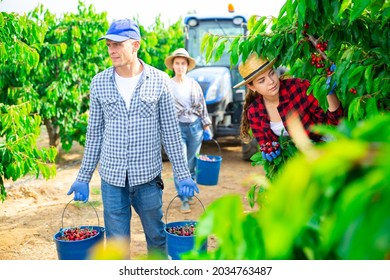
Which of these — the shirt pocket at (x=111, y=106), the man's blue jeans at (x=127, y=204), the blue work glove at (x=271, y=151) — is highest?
the shirt pocket at (x=111, y=106)

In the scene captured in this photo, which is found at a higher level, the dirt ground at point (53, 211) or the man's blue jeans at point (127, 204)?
the man's blue jeans at point (127, 204)

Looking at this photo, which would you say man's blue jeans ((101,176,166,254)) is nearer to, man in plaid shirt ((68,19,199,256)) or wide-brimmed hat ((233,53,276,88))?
man in plaid shirt ((68,19,199,256))

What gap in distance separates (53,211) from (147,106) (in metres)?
2.47

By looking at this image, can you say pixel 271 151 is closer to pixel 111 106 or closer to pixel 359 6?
pixel 111 106

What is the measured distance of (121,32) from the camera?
2.54 metres

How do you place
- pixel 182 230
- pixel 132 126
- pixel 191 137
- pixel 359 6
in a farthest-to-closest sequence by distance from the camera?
pixel 191 137
pixel 182 230
pixel 132 126
pixel 359 6

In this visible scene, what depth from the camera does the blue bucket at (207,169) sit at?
204 inches

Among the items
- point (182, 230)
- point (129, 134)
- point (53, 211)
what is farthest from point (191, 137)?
point (129, 134)

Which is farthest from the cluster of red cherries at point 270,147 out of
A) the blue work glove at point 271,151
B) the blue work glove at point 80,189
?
the blue work glove at point 80,189

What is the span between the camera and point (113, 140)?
2525 millimetres

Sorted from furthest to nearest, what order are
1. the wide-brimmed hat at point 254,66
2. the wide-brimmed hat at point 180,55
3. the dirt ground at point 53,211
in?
the wide-brimmed hat at point 180,55 < the dirt ground at point 53,211 < the wide-brimmed hat at point 254,66

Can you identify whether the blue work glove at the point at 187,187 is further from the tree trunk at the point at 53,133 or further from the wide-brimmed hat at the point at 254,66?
the tree trunk at the point at 53,133

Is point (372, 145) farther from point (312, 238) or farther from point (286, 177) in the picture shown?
point (312, 238)

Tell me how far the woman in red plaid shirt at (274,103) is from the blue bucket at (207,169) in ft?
8.43
